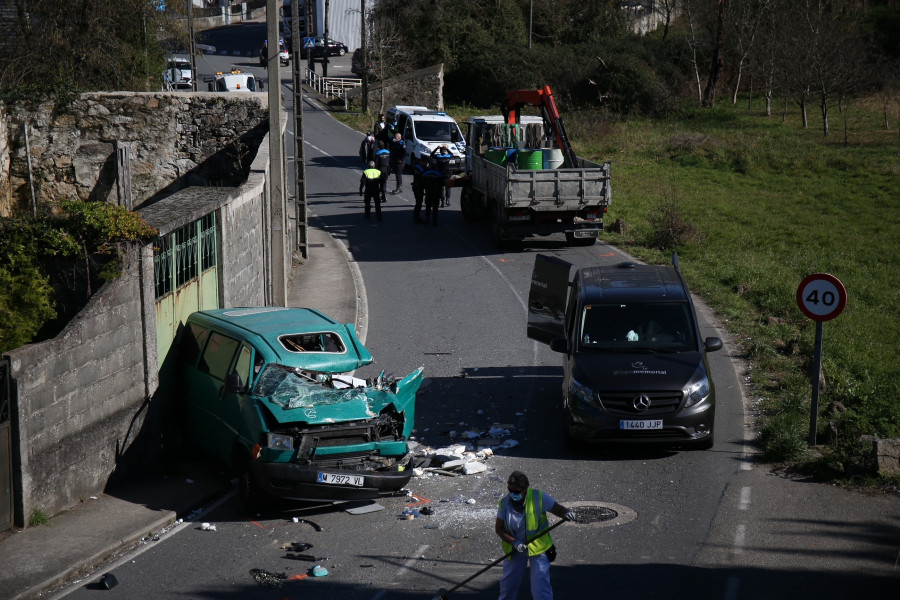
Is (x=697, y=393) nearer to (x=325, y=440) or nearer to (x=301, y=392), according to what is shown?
(x=325, y=440)

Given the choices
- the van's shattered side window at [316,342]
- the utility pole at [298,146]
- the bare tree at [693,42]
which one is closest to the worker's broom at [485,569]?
the van's shattered side window at [316,342]

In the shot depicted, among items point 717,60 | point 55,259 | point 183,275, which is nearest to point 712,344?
point 183,275


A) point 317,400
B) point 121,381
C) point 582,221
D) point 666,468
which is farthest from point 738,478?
point 582,221

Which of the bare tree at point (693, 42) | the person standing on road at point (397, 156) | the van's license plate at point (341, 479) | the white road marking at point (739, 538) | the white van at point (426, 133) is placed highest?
the bare tree at point (693, 42)

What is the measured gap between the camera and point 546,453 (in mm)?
10969

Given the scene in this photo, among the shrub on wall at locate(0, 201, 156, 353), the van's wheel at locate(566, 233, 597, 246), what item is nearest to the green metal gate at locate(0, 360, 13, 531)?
the shrub on wall at locate(0, 201, 156, 353)

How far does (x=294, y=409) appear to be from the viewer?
9109 mm

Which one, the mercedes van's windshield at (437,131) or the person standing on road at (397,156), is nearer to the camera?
the person standing on road at (397,156)

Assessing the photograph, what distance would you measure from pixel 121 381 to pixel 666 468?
620 cm

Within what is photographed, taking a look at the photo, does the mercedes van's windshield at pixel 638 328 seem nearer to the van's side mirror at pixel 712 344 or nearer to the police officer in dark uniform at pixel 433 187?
the van's side mirror at pixel 712 344

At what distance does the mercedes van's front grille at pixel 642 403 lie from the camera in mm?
10406

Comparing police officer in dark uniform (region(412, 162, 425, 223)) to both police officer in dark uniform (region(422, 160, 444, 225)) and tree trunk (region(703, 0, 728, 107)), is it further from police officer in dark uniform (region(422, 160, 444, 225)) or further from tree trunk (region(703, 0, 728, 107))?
tree trunk (region(703, 0, 728, 107))

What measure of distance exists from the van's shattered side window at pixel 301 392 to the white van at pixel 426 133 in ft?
78.3

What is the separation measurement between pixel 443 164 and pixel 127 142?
1094 cm
